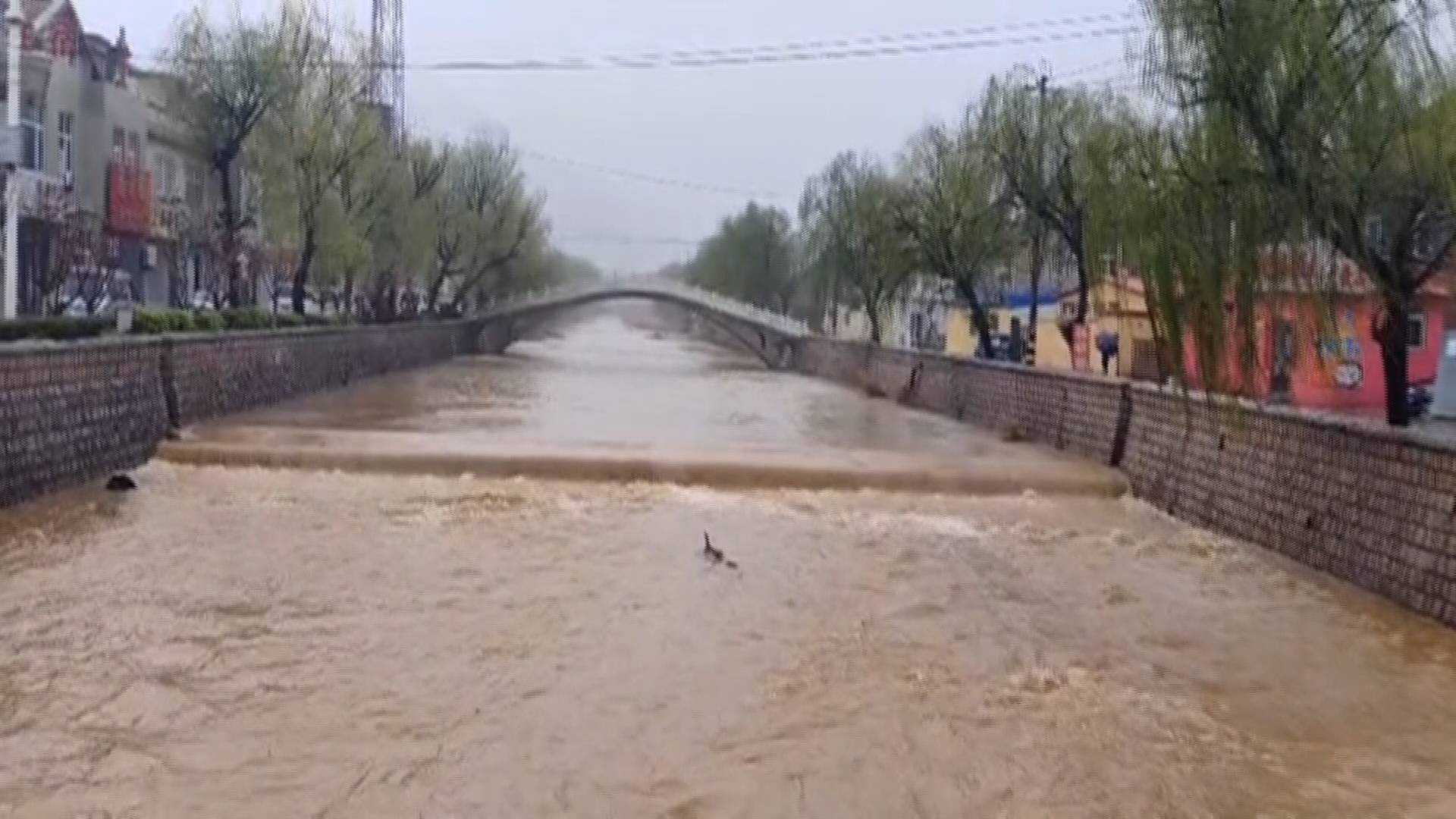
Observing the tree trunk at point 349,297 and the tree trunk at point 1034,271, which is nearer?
the tree trunk at point 1034,271

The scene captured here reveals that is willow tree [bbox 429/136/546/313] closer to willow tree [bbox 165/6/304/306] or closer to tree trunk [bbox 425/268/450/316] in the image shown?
tree trunk [bbox 425/268/450/316]

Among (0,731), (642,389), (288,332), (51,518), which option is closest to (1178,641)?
(0,731)

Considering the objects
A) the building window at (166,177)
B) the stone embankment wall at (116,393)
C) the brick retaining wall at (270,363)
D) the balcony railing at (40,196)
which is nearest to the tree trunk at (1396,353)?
the stone embankment wall at (116,393)

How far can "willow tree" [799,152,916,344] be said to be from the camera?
115 feet

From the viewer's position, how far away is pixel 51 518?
12953mm

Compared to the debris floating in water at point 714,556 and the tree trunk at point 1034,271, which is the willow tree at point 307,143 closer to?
the tree trunk at point 1034,271

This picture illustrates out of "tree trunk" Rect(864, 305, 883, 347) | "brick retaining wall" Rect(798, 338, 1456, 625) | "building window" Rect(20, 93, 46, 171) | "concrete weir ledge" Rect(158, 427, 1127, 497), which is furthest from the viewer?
"tree trunk" Rect(864, 305, 883, 347)

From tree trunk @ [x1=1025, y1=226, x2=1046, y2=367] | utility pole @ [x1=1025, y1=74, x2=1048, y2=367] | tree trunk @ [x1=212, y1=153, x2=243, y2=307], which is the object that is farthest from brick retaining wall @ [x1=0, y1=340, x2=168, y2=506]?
tree trunk @ [x1=1025, y1=226, x2=1046, y2=367]

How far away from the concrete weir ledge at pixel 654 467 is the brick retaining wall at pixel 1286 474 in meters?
1.00

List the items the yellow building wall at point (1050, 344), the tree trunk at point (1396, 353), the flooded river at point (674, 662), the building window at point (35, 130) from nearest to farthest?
the flooded river at point (674, 662) → the tree trunk at point (1396, 353) → the building window at point (35, 130) → the yellow building wall at point (1050, 344)

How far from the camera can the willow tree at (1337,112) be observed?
10.2 m

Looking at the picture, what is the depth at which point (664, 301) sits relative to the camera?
72438mm

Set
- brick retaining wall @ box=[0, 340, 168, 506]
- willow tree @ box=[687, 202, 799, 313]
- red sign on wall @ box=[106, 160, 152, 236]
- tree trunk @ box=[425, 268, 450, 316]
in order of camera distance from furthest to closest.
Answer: willow tree @ box=[687, 202, 799, 313] → tree trunk @ box=[425, 268, 450, 316] → red sign on wall @ box=[106, 160, 152, 236] → brick retaining wall @ box=[0, 340, 168, 506]

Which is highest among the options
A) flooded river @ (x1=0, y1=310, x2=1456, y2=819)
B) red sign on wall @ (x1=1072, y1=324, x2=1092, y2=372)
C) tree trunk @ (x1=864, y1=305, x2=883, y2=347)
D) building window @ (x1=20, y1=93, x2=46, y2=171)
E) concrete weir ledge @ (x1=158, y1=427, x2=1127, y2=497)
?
building window @ (x1=20, y1=93, x2=46, y2=171)
